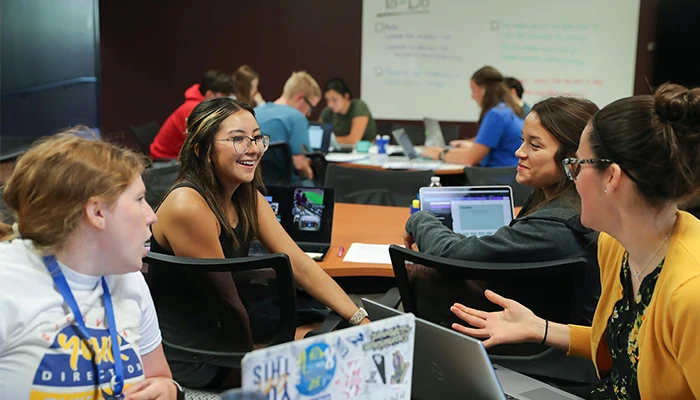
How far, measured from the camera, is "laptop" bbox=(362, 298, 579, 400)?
125 centimetres

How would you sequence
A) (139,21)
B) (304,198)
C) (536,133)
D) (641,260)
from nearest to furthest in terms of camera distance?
(641,260), (536,133), (304,198), (139,21)

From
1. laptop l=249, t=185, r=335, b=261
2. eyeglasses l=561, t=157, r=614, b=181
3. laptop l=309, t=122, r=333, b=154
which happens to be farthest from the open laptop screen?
laptop l=309, t=122, r=333, b=154

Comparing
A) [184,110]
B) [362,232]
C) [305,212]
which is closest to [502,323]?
[305,212]

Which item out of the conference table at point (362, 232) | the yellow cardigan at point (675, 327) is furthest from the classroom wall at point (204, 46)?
the yellow cardigan at point (675, 327)

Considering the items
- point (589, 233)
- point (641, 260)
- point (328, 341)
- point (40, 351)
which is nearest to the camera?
point (328, 341)

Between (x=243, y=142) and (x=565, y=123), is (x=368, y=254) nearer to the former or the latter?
(x=243, y=142)

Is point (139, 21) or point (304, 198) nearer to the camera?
point (304, 198)

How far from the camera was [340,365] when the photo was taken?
1033 mm

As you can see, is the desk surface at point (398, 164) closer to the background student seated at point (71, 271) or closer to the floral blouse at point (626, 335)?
the floral blouse at point (626, 335)

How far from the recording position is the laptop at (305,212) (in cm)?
291

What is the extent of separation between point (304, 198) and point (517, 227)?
107 cm

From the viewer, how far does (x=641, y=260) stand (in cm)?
148

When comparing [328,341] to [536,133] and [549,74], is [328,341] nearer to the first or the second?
[536,133]

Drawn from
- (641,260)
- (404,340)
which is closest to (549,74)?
(641,260)
